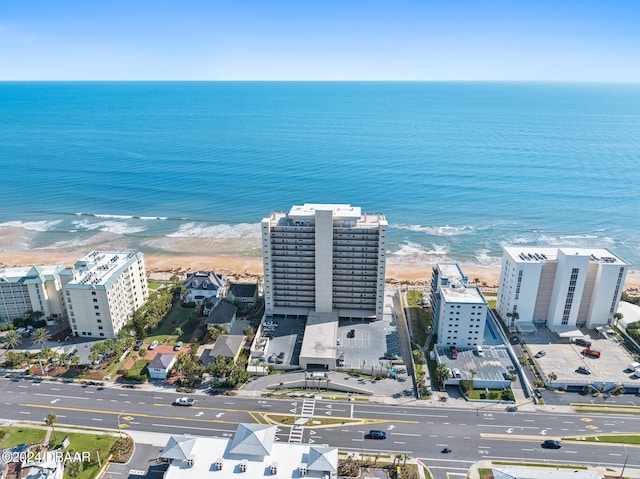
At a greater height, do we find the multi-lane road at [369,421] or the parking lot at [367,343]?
the parking lot at [367,343]

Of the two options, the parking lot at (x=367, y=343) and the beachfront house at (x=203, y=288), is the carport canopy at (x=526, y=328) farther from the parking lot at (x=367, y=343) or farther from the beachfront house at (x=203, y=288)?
the beachfront house at (x=203, y=288)

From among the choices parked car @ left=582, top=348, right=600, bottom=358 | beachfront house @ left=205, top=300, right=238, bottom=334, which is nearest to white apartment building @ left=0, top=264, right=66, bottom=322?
beachfront house @ left=205, top=300, right=238, bottom=334

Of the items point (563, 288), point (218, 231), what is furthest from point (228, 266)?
point (563, 288)

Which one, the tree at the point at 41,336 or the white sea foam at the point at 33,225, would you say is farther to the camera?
the white sea foam at the point at 33,225

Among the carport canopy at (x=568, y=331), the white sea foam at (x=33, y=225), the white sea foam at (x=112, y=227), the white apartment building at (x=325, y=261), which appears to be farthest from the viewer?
the white sea foam at (x=33, y=225)

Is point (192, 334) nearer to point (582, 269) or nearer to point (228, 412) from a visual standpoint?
point (228, 412)

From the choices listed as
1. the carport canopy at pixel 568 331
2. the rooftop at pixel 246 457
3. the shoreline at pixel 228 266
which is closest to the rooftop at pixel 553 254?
the carport canopy at pixel 568 331

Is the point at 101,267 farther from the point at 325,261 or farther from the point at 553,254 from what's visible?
→ the point at 553,254

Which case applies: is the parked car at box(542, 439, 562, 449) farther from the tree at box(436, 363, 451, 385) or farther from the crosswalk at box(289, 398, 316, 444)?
the crosswalk at box(289, 398, 316, 444)
